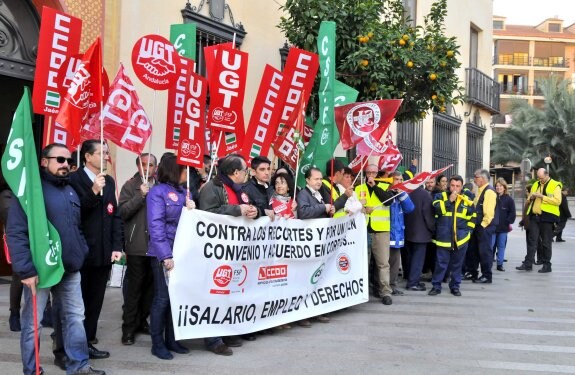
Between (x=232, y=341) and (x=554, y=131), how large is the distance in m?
40.8

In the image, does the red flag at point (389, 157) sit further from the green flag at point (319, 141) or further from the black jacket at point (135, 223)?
the black jacket at point (135, 223)

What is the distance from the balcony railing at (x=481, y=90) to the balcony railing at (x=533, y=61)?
50896 mm

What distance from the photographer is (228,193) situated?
5699 mm

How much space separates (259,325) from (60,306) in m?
1.98

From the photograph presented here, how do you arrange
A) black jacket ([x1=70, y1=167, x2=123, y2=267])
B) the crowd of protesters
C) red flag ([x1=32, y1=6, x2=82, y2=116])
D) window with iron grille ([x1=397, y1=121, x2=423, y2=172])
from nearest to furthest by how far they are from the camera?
1. the crowd of protesters
2. black jacket ([x1=70, y1=167, x2=123, y2=267])
3. red flag ([x1=32, y1=6, x2=82, y2=116])
4. window with iron grille ([x1=397, y1=121, x2=423, y2=172])

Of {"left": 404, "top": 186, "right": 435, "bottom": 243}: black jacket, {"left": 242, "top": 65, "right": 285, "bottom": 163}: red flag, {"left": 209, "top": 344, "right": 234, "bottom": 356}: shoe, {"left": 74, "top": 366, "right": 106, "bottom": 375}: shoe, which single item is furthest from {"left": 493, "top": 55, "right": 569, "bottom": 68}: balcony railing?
{"left": 74, "top": 366, "right": 106, "bottom": 375}: shoe

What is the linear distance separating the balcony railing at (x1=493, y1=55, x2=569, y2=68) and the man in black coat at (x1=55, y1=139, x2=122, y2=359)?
72.5 m

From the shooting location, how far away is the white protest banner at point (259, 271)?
5258 millimetres

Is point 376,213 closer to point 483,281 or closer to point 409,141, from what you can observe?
point 483,281

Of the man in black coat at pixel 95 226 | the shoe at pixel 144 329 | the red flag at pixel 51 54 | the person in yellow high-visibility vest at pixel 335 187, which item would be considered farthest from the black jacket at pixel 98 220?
the person in yellow high-visibility vest at pixel 335 187

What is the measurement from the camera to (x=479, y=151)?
23859 mm

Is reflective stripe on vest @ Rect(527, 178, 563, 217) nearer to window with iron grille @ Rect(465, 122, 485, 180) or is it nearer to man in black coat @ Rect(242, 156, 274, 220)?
man in black coat @ Rect(242, 156, 274, 220)

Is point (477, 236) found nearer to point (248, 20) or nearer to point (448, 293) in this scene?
point (448, 293)

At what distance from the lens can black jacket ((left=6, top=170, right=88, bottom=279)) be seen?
4.03 meters
